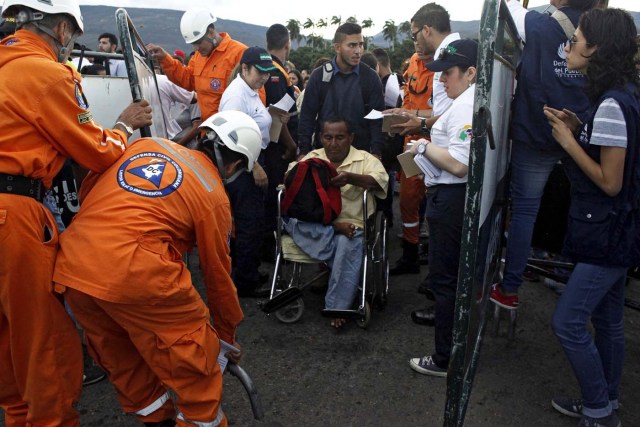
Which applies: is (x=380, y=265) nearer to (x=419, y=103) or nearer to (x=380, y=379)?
(x=380, y=379)

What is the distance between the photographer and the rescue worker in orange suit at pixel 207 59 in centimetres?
477

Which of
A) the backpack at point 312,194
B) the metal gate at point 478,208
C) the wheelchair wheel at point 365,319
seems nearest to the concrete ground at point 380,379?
the wheelchair wheel at point 365,319

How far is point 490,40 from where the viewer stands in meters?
1.76

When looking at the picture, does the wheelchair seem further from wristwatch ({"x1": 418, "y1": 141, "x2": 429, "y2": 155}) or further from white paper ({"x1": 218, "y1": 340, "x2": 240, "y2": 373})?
white paper ({"x1": 218, "y1": 340, "x2": 240, "y2": 373})

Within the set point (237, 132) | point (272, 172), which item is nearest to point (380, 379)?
point (237, 132)

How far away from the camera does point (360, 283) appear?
4000 mm

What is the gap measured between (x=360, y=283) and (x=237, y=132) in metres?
1.90

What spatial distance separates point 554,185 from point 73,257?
3100 millimetres

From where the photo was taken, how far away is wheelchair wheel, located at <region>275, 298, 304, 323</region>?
395 cm

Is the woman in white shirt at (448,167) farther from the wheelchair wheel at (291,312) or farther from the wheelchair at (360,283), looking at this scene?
the wheelchair wheel at (291,312)

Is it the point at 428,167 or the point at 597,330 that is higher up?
the point at 428,167

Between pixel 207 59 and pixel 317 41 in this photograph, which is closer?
pixel 207 59

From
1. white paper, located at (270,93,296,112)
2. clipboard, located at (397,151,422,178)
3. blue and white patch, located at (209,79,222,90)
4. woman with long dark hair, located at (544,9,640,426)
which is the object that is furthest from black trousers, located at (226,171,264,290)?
woman with long dark hair, located at (544,9,640,426)

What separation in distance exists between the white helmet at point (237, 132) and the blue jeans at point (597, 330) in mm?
1601
